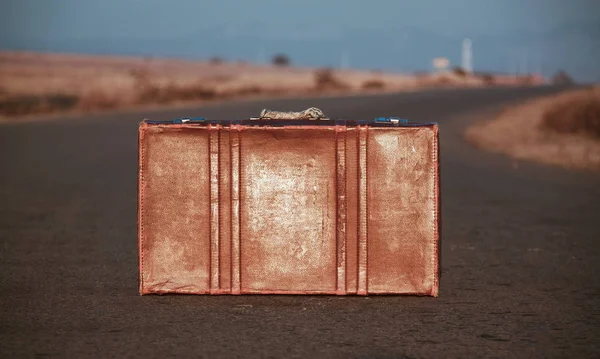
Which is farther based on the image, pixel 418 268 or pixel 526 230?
pixel 526 230

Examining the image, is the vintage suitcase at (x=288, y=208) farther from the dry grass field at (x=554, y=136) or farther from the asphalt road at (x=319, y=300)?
the dry grass field at (x=554, y=136)

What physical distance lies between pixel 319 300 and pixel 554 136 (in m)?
17.0

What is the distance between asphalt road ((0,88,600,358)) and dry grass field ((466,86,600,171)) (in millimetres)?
4527

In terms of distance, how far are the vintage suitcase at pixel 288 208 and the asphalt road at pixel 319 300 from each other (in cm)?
16

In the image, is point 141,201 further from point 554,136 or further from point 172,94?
point 172,94

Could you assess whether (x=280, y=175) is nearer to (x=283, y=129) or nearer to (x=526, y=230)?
(x=283, y=129)

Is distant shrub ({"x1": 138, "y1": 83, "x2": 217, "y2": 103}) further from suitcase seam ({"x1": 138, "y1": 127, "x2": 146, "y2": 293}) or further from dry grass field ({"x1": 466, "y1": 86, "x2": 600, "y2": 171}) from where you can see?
suitcase seam ({"x1": 138, "y1": 127, "x2": 146, "y2": 293})

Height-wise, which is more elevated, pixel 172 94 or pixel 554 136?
pixel 172 94

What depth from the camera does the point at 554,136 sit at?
73.5 feet

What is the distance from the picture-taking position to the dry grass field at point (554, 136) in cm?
1786

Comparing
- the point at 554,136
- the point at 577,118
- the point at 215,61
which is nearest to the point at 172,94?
the point at 577,118

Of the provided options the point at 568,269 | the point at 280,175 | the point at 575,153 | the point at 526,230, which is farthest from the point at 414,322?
the point at 575,153

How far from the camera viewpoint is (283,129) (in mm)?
6363

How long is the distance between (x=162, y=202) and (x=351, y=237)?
1.19 meters
